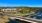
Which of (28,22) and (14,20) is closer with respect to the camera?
(28,22)

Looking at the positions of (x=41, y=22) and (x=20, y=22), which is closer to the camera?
(x=41, y=22)

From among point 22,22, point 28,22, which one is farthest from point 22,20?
point 28,22

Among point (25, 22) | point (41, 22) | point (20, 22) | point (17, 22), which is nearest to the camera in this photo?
point (41, 22)

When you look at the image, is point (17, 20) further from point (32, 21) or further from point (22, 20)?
point (32, 21)

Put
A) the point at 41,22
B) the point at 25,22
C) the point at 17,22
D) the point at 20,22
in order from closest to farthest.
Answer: the point at 41,22, the point at 25,22, the point at 20,22, the point at 17,22

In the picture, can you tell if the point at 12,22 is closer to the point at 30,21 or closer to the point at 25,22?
the point at 25,22

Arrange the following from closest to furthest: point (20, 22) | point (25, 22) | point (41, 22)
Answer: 1. point (41, 22)
2. point (25, 22)
3. point (20, 22)

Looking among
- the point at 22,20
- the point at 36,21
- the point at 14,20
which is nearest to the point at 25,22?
the point at 22,20

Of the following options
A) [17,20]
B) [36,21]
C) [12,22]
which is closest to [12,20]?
[12,22]
